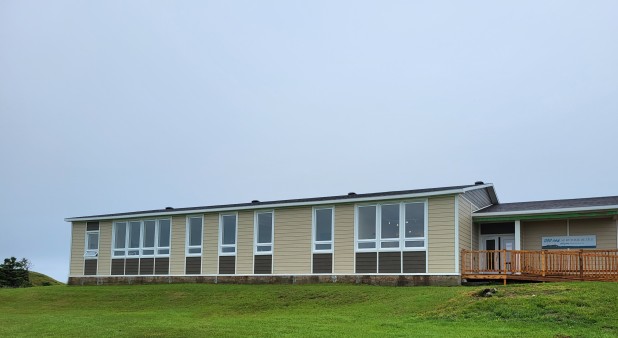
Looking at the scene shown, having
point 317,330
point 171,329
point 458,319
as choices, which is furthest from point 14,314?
point 458,319

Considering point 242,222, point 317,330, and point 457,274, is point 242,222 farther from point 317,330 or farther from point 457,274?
point 317,330

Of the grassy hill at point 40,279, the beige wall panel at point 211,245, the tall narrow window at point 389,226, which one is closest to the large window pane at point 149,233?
the beige wall panel at point 211,245

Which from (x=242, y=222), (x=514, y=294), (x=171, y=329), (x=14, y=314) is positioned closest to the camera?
(x=171, y=329)

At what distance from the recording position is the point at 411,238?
23.2m

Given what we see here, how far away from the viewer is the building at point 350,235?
22750 millimetres

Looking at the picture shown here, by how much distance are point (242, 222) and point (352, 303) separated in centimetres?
944

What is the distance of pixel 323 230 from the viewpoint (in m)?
25.2

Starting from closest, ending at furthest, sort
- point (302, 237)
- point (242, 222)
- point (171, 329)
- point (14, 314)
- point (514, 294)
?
point (171, 329)
point (514, 294)
point (14, 314)
point (302, 237)
point (242, 222)

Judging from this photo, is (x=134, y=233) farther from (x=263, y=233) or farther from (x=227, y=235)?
(x=263, y=233)

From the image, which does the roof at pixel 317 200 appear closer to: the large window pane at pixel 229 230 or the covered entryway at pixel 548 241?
the large window pane at pixel 229 230

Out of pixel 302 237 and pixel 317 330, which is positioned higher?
pixel 302 237

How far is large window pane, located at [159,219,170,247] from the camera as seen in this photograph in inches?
1152

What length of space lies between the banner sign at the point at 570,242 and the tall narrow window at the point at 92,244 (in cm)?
1942

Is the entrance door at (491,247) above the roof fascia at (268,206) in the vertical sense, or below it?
below
